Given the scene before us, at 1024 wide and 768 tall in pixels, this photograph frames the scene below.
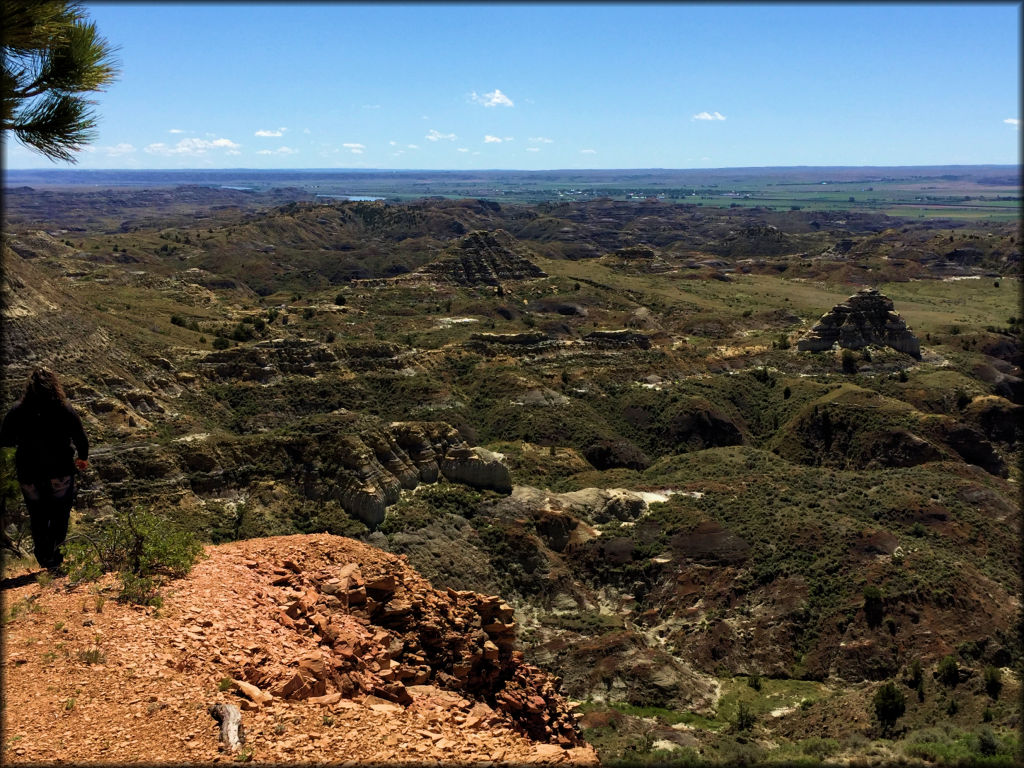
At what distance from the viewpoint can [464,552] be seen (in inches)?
1492

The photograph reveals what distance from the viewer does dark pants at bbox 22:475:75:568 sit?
13.1 metres

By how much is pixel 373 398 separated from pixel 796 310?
73.6 meters

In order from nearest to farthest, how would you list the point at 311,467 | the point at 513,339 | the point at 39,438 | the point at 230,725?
1. the point at 230,725
2. the point at 39,438
3. the point at 311,467
4. the point at 513,339

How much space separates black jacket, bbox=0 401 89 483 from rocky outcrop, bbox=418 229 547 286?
355 ft

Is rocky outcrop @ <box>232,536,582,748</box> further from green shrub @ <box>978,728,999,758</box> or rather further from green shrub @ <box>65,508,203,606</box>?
green shrub @ <box>978,728,999,758</box>

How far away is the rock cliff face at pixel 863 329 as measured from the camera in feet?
254

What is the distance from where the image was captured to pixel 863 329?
255 feet

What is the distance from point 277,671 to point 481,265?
384ft

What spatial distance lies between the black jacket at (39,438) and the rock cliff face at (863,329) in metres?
76.0

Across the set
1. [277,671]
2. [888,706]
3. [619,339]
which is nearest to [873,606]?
[888,706]

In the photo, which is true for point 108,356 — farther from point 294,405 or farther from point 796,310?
point 796,310

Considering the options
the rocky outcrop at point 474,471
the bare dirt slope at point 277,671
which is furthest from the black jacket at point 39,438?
the rocky outcrop at point 474,471

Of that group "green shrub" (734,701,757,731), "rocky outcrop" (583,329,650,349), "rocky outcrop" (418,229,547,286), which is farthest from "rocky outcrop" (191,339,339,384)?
"rocky outcrop" (418,229,547,286)

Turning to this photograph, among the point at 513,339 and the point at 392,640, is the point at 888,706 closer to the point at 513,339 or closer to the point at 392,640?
the point at 392,640
